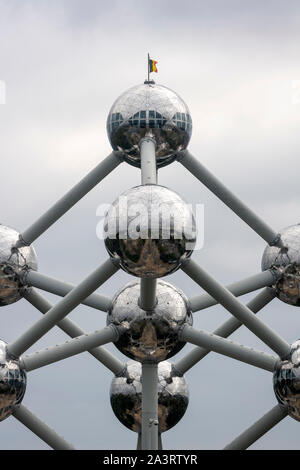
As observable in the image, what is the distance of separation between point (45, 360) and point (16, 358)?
1.89ft

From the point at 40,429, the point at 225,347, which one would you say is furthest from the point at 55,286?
the point at 225,347

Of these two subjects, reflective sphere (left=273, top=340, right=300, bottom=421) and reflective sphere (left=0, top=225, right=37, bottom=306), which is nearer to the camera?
reflective sphere (left=273, top=340, right=300, bottom=421)

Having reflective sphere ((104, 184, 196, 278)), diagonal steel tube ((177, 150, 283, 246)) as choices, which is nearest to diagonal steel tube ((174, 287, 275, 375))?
diagonal steel tube ((177, 150, 283, 246))

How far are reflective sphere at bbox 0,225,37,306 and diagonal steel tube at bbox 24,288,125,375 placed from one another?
0.31 m

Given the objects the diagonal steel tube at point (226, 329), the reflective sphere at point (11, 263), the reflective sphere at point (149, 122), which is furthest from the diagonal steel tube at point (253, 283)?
the reflective sphere at point (11, 263)

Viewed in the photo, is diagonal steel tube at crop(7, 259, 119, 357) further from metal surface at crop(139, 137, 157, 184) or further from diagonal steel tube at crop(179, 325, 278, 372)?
diagonal steel tube at crop(179, 325, 278, 372)

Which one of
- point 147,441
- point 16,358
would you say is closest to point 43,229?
point 16,358

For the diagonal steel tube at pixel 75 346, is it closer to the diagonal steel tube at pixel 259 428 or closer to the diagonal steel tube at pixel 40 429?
the diagonal steel tube at pixel 40 429

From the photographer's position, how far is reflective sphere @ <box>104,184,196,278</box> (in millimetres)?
16203

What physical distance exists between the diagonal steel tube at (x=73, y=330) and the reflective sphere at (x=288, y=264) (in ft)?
11.8

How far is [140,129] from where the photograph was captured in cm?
1925

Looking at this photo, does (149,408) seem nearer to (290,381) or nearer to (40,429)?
(40,429)

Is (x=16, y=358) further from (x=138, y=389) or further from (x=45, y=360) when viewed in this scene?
(x=138, y=389)
